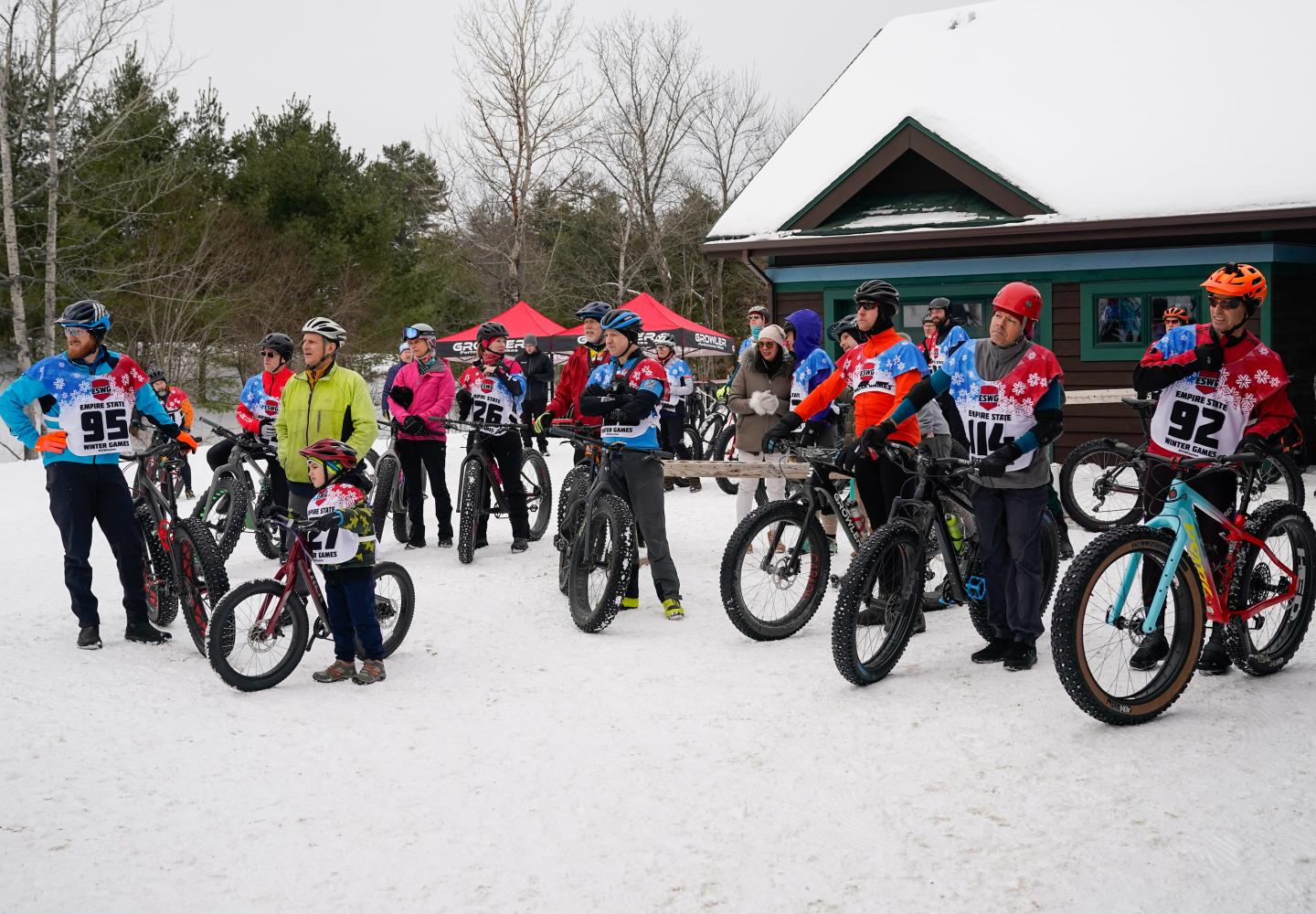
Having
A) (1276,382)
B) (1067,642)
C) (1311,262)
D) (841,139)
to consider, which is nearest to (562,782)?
(1067,642)

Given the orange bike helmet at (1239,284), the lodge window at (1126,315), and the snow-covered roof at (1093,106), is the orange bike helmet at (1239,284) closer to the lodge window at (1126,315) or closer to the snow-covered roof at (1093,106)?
the snow-covered roof at (1093,106)

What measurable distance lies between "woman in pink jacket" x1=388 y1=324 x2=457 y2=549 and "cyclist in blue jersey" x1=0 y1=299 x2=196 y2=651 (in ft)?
9.92

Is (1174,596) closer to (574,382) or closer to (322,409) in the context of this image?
(322,409)

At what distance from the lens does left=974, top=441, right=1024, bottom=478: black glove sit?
18.3ft

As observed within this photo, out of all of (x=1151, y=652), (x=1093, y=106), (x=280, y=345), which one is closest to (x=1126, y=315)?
(x=1093, y=106)

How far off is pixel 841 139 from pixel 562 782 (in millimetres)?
15138

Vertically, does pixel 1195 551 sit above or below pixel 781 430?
below

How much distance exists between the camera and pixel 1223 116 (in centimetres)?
1570

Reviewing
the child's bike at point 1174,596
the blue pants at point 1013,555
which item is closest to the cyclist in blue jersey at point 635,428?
the blue pants at point 1013,555

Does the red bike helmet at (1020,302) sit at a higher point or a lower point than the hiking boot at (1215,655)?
higher

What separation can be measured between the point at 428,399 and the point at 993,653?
564 cm

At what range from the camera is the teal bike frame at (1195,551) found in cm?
508

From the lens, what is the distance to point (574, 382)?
9516 mm

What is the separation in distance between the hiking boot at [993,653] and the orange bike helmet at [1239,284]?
202cm
